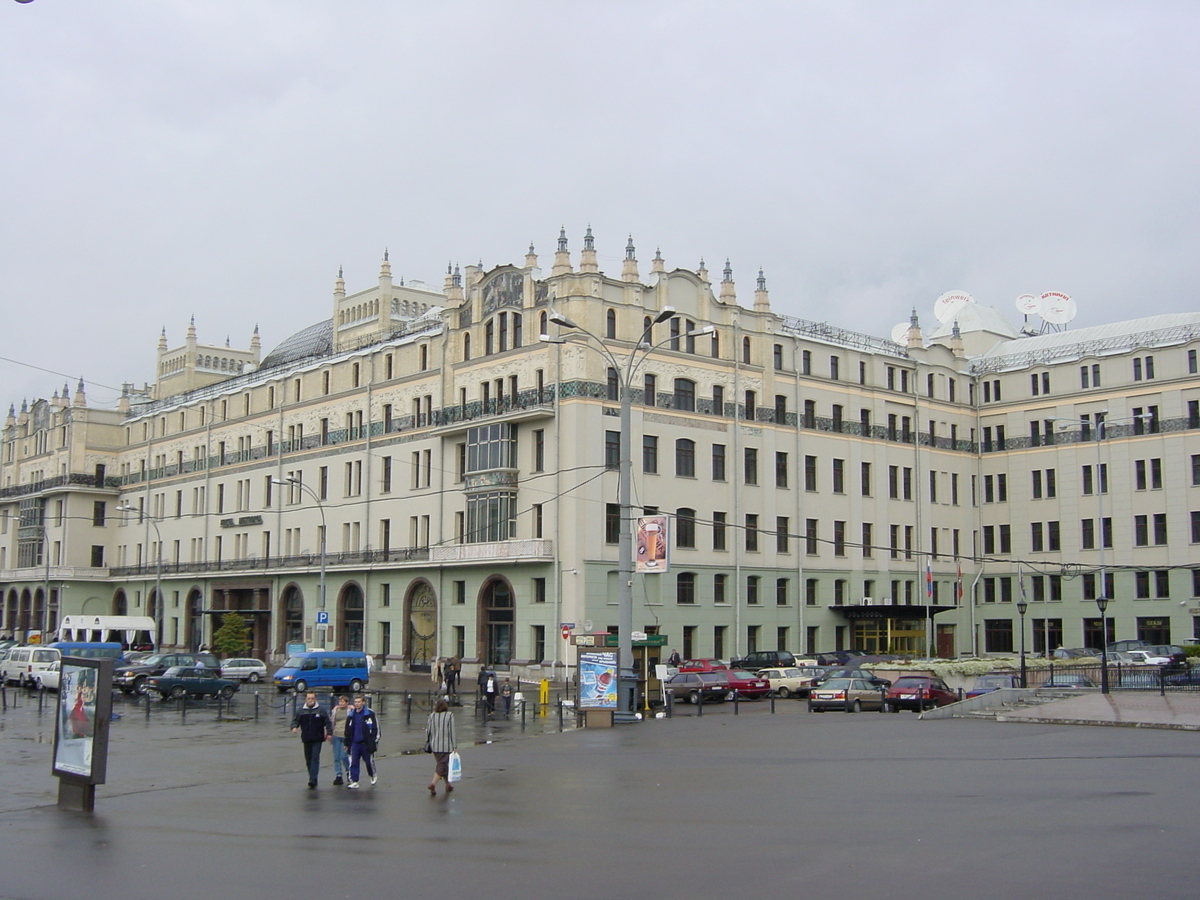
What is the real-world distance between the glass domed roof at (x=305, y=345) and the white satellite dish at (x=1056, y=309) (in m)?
46.2

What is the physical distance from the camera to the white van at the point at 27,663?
49688 millimetres

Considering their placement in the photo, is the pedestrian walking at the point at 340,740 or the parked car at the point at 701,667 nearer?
the pedestrian walking at the point at 340,740

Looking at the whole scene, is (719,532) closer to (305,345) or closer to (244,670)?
(244,670)

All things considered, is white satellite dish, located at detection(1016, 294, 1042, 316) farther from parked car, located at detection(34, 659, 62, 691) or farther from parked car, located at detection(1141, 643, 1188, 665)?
parked car, located at detection(34, 659, 62, 691)

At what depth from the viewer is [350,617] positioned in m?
68.1

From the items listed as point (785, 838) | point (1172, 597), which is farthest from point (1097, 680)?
point (785, 838)

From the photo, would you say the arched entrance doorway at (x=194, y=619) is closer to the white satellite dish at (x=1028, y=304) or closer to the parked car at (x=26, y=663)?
the parked car at (x=26, y=663)

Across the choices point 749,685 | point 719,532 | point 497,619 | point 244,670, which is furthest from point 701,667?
point 244,670

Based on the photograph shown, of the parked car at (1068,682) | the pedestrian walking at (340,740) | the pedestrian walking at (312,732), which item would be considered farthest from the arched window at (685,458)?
the pedestrian walking at (312,732)

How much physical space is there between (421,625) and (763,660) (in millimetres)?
17699

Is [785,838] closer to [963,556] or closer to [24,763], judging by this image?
[24,763]

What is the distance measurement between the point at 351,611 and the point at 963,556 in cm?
3460

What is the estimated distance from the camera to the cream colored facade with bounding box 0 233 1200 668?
5722 cm

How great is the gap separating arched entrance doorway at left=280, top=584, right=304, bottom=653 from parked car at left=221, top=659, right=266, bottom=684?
13256 mm
